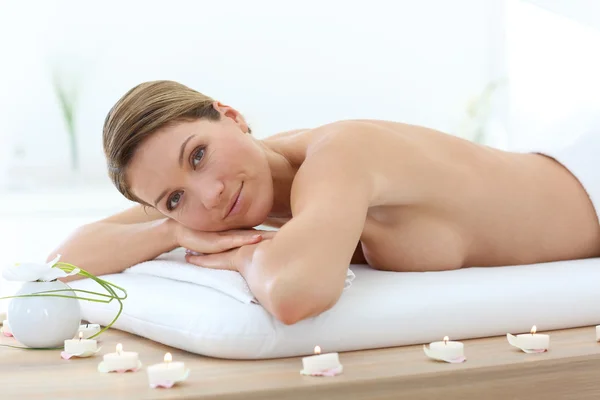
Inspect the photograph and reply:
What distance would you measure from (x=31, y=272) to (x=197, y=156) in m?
0.43

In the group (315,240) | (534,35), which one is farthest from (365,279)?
(534,35)

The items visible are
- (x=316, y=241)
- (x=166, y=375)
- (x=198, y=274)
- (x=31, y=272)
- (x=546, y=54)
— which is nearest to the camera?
(x=166, y=375)

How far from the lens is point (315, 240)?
5.22ft

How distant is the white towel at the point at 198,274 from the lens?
5.43 ft

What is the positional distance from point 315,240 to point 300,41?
101 inches

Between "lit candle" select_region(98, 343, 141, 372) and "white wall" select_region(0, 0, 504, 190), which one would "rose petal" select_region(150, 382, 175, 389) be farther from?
"white wall" select_region(0, 0, 504, 190)

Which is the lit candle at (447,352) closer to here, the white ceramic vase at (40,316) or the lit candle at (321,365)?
the lit candle at (321,365)

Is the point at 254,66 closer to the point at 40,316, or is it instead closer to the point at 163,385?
the point at 40,316

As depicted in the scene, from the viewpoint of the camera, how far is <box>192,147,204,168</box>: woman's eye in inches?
73.5

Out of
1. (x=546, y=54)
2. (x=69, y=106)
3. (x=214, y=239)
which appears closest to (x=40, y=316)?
(x=214, y=239)

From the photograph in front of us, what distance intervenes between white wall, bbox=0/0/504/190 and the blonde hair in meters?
1.93

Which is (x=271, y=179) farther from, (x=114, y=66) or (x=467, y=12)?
(x=467, y=12)

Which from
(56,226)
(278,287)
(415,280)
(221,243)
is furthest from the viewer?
(56,226)

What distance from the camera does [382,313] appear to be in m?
1.60
